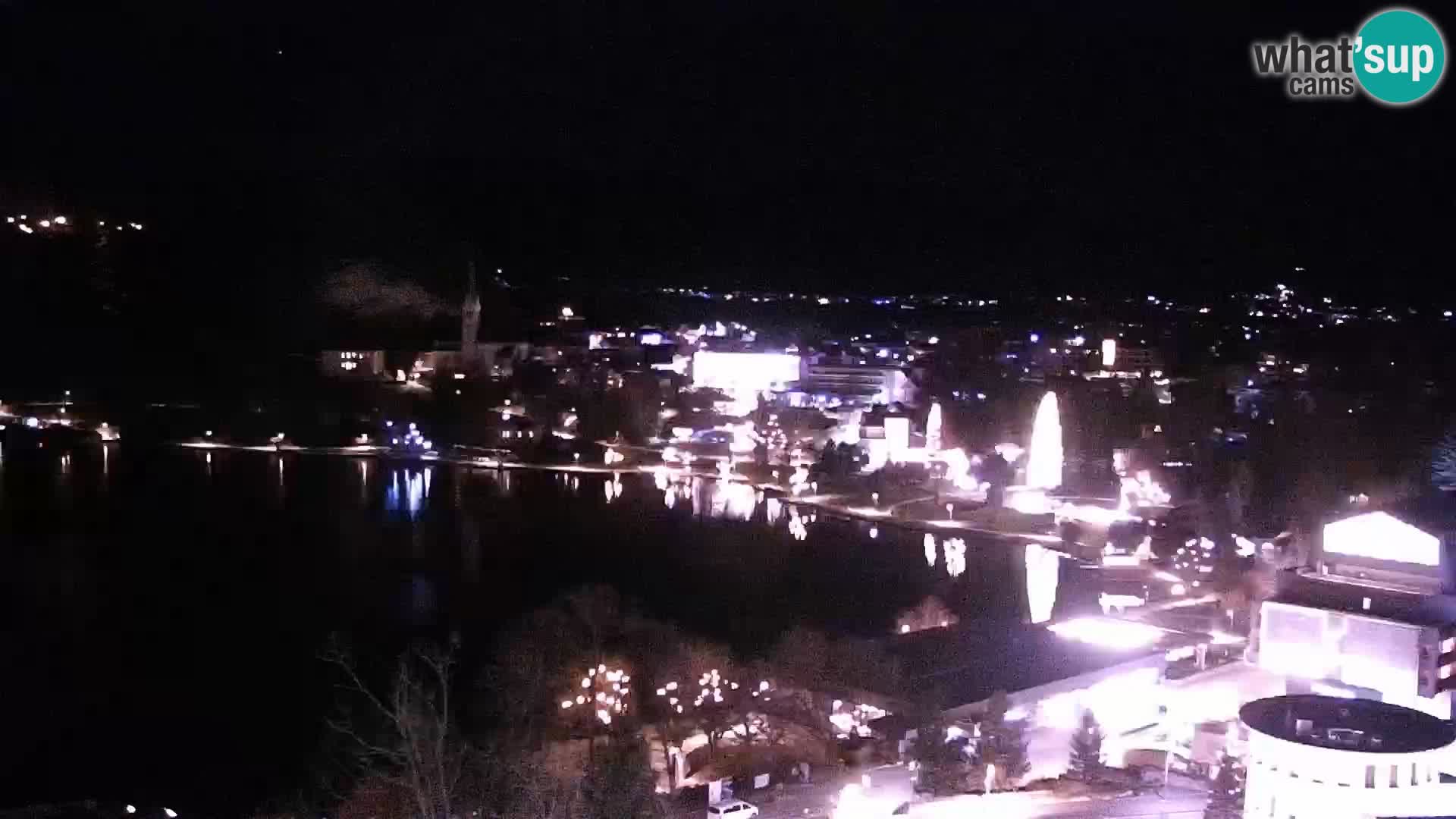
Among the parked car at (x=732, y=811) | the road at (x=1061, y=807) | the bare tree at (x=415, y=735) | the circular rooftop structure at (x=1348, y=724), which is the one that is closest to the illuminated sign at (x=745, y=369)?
the bare tree at (x=415, y=735)

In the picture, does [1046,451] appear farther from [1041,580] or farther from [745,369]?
[745,369]

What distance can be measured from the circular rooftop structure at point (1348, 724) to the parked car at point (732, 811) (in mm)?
1135

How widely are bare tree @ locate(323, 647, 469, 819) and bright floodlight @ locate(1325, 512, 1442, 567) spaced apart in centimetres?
336

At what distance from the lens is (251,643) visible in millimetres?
5156

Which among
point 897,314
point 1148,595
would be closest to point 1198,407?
point 1148,595

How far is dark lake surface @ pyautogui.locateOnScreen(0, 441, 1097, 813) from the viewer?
3971mm

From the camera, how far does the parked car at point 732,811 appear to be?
270 centimetres

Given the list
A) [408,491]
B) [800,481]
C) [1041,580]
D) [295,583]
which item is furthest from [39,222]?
[1041,580]

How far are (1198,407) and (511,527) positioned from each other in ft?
23.8

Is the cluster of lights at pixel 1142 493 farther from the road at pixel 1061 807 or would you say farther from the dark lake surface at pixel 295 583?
the road at pixel 1061 807

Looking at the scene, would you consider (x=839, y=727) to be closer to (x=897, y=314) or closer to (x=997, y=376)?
(x=997, y=376)

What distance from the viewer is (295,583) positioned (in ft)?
20.4

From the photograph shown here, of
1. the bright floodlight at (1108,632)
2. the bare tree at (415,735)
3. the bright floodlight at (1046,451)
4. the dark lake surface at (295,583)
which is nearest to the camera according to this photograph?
the bare tree at (415,735)

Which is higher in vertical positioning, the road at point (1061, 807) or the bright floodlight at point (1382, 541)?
the bright floodlight at point (1382, 541)
